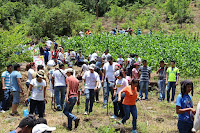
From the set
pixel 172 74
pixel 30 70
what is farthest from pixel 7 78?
pixel 172 74

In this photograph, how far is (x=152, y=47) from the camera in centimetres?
1973

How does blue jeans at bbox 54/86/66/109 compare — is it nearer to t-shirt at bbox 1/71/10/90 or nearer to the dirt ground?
the dirt ground

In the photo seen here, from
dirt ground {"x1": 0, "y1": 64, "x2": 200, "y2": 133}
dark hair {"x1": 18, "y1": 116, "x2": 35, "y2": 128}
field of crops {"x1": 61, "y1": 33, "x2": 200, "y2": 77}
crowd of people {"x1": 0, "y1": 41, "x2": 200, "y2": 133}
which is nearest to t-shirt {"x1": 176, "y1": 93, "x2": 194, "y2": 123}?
crowd of people {"x1": 0, "y1": 41, "x2": 200, "y2": 133}

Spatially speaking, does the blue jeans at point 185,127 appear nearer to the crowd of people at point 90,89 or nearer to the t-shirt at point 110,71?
the crowd of people at point 90,89

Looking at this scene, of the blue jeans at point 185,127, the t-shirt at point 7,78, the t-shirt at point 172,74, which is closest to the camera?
the blue jeans at point 185,127

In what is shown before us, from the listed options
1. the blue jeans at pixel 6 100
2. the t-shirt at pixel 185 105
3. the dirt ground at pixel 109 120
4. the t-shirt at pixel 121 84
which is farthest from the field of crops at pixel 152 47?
the t-shirt at pixel 185 105

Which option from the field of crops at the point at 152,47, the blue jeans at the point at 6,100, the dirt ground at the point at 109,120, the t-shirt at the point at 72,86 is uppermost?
the field of crops at the point at 152,47

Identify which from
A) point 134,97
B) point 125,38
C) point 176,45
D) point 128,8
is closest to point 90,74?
point 134,97

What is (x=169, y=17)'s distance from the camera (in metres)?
32.2

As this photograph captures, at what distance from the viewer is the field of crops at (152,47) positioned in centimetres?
1738

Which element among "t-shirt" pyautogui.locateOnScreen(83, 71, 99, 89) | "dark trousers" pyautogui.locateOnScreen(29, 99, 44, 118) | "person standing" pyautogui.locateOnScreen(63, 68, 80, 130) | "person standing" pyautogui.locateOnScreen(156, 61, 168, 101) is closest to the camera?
"person standing" pyautogui.locateOnScreen(63, 68, 80, 130)

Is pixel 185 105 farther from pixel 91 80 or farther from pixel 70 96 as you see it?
pixel 91 80

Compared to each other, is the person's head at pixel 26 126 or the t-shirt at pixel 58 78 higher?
the t-shirt at pixel 58 78

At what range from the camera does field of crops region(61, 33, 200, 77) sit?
17375 mm
